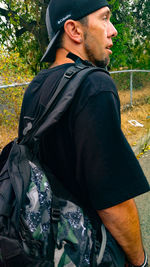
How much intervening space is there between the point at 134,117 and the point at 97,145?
617 cm

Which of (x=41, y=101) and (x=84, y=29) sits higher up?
(x=84, y=29)

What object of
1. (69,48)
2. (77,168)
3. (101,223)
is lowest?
(101,223)

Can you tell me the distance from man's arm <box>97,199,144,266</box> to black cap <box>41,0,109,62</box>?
0.96 meters

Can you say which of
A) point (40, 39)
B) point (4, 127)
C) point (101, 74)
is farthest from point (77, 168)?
point (40, 39)

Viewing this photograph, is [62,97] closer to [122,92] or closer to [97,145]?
[97,145]

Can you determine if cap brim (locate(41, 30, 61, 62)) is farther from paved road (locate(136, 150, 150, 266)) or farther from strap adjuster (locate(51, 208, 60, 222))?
paved road (locate(136, 150, 150, 266))

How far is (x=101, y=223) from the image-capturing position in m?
1.23

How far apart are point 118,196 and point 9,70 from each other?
15.4 ft

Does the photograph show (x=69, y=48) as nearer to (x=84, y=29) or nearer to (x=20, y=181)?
(x=84, y=29)

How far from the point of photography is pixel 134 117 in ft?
22.8

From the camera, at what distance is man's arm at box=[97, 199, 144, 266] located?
3.67 ft

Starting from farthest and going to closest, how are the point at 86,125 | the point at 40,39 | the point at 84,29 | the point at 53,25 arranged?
the point at 40,39
the point at 53,25
the point at 84,29
the point at 86,125

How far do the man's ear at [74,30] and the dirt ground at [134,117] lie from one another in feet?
12.5

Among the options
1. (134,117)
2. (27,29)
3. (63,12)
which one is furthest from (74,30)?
(27,29)
